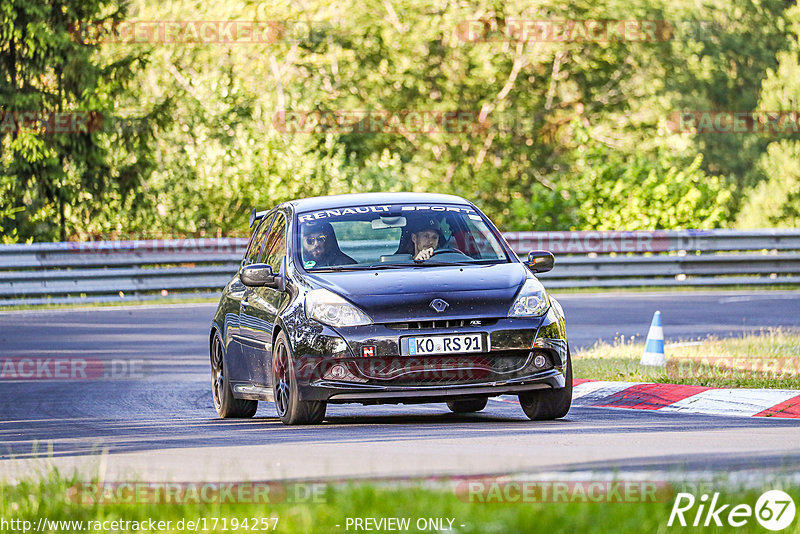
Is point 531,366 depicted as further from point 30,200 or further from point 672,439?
point 30,200

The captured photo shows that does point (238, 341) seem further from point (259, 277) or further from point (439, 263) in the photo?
point (439, 263)

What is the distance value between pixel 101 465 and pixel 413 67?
122ft

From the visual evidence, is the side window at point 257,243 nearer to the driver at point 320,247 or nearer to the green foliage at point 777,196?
the driver at point 320,247

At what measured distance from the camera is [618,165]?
109 ft

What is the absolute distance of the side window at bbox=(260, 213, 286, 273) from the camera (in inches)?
417

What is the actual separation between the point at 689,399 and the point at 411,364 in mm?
2737

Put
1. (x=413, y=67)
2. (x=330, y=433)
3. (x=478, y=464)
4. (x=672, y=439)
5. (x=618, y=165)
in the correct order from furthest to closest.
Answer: (x=413, y=67) → (x=618, y=165) → (x=330, y=433) → (x=672, y=439) → (x=478, y=464)

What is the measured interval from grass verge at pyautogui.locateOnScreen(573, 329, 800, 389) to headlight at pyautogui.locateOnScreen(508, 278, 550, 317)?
8.31 feet

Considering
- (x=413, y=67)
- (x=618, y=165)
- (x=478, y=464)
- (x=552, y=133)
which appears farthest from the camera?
(x=552, y=133)

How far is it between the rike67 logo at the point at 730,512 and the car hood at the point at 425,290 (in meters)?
3.73

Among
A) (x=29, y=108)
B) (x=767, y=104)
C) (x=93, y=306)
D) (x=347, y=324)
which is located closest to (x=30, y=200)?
(x=29, y=108)

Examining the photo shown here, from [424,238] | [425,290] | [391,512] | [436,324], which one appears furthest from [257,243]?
[391,512]

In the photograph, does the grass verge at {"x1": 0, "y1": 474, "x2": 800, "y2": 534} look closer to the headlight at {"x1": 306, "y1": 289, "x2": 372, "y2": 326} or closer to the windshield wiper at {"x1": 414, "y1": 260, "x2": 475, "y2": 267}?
the headlight at {"x1": 306, "y1": 289, "x2": 372, "y2": 326}

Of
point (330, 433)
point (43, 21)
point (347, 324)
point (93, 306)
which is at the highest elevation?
point (43, 21)
